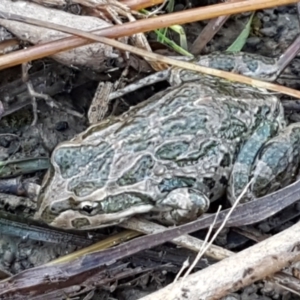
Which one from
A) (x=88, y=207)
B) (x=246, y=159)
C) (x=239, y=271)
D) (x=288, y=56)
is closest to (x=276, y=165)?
(x=246, y=159)

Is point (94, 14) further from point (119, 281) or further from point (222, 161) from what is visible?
point (119, 281)

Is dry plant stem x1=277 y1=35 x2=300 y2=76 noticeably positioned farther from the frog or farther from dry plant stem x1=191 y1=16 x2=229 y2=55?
dry plant stem x1=191 y1=16 x2=229 y2=55

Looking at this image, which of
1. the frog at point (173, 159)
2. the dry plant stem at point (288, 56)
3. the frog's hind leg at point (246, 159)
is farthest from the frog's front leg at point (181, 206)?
the dry plant stem at point (288, 56)

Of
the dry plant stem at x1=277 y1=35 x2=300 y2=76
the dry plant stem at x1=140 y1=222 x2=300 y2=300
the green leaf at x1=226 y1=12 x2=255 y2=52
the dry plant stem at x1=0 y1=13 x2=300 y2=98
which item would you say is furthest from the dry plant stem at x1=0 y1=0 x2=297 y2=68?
the dry plant stem at x1=140 y1=222 x2=300 y2=300

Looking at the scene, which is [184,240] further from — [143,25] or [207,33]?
[207,33]

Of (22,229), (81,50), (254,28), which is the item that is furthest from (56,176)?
(254,28)

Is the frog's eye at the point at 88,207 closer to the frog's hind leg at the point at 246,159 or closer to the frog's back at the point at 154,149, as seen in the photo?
the frog's back at the point at 154,149
